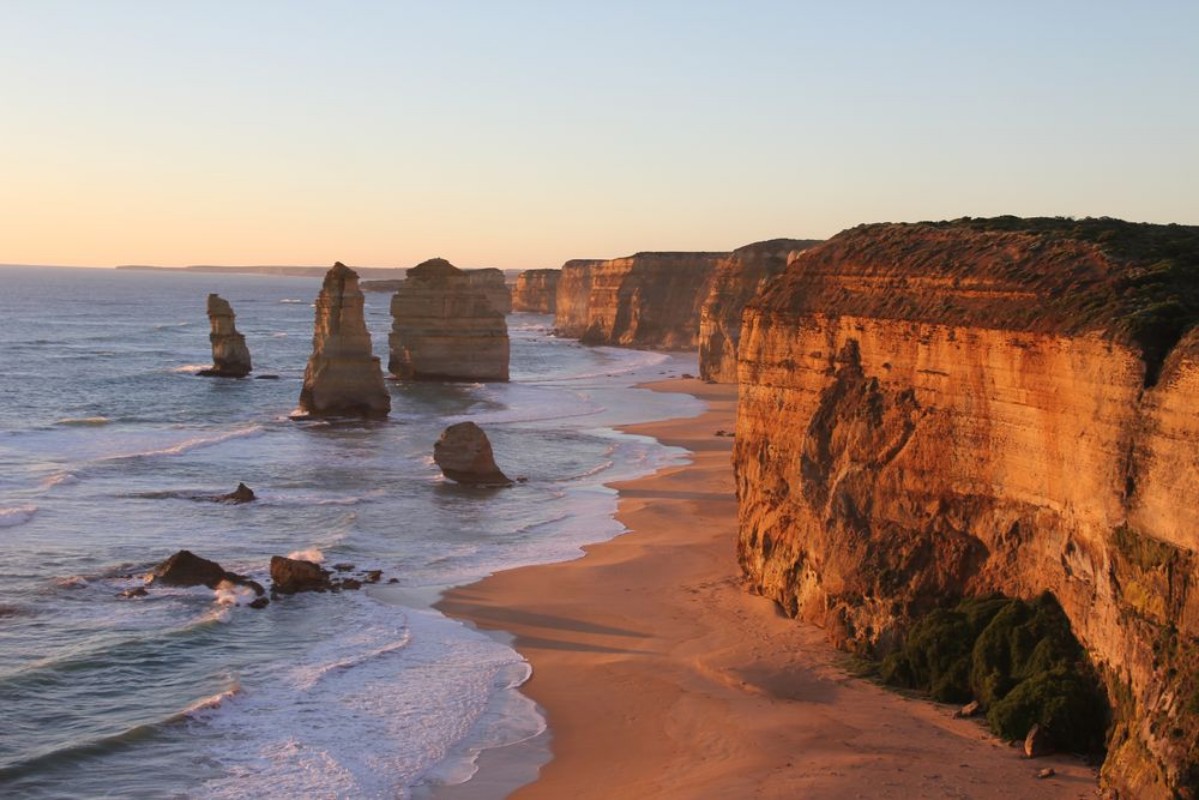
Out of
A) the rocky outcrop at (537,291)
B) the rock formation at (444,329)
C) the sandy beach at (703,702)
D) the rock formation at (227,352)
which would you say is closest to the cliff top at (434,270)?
the rock formation at (444,329)

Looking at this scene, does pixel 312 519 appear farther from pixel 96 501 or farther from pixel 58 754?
pixel 58 754

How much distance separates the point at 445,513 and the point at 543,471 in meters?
8.93

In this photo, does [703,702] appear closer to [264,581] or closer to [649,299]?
[264,581]

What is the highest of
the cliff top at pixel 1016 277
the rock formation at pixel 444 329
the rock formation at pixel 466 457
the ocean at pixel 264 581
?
the cliff top at pixel 1016 277

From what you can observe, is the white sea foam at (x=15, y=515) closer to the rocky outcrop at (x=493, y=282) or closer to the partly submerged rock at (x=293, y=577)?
the partly submerged rock at (x=293, y=577)

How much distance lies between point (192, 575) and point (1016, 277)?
59.9ft

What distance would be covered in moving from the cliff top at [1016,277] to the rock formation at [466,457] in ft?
54.8

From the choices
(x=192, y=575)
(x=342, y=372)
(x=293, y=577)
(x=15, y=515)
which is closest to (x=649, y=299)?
(x=342, y=372)

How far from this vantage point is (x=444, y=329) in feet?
251

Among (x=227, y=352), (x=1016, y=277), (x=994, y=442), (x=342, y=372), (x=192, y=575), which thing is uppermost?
(x=1016, y=277)

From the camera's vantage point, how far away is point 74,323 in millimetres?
137500

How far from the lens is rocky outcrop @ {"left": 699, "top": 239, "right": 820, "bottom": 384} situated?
82.2 m

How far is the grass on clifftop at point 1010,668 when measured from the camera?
690 inches

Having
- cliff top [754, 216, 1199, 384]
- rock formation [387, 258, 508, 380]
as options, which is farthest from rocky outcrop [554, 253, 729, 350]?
cliff top [754, 216, 1199, 384]
